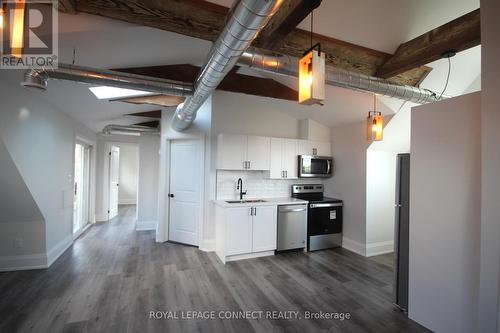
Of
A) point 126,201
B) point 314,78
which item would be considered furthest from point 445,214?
point 126,201

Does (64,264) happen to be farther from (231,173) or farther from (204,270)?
(231,173)

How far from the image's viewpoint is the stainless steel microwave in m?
4.53

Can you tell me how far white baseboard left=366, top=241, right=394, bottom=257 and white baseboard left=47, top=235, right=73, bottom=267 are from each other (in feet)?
17.0

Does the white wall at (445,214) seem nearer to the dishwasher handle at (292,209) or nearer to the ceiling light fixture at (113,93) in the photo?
the dishwasher handle at (292,209)

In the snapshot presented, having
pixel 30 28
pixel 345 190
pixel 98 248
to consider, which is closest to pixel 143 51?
pixel 30 28

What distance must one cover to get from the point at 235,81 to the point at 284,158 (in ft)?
5.62

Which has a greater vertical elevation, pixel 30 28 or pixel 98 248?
pixel 30 28

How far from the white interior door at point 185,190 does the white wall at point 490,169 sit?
369 cm

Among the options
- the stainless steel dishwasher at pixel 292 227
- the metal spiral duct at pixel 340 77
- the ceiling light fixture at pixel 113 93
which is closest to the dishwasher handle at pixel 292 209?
the stainless steel dishwasher at pixel 292 227

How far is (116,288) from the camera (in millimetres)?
2840

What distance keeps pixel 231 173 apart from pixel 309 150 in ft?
5.53

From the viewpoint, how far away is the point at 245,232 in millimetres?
3807

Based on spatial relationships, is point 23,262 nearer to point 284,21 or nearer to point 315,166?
point 284,21

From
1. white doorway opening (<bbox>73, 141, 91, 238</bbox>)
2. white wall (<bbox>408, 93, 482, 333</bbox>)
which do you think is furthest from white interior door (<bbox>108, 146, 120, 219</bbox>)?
white wall (<bbox>408, 93, 482, 333</bbox>)
